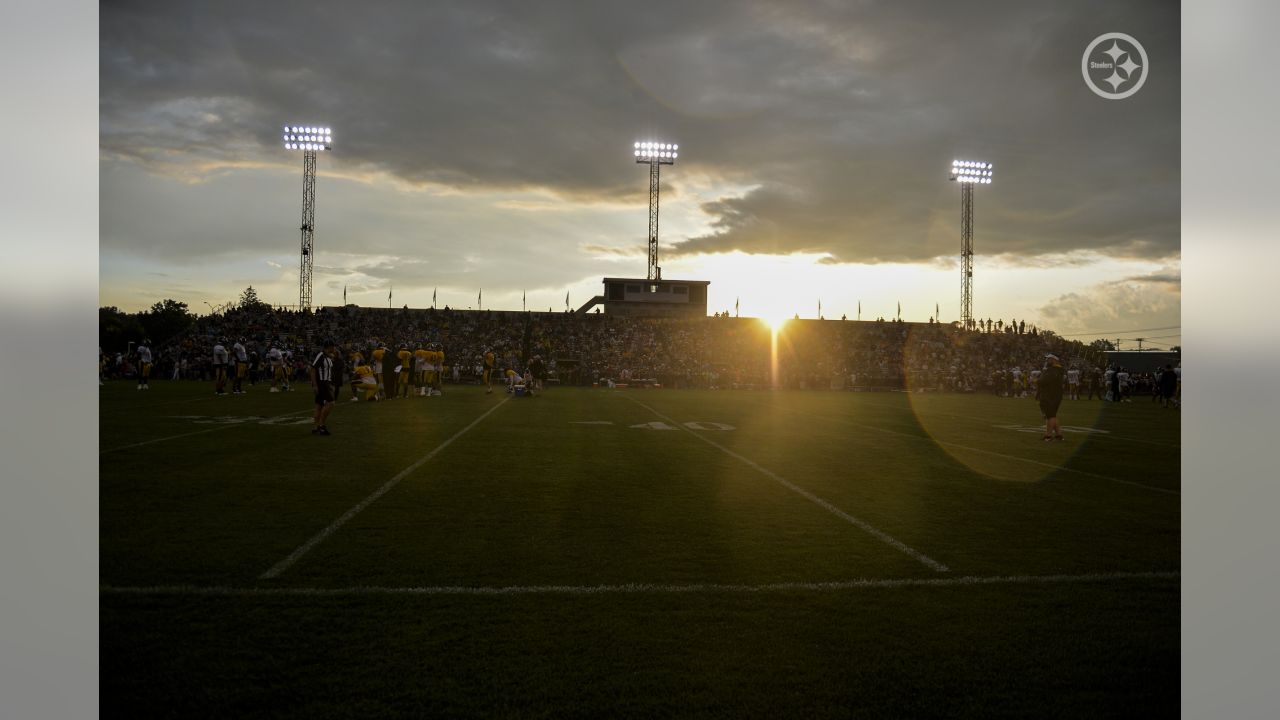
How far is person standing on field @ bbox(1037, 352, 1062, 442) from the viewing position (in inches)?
622

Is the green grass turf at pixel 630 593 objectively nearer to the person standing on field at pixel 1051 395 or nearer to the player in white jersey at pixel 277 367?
the person standing on field at pixel 1051 395

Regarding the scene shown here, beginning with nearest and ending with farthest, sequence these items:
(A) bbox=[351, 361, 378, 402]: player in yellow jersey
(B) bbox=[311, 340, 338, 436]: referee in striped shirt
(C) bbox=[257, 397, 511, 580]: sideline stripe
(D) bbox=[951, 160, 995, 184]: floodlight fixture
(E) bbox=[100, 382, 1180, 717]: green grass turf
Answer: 1. (E) bbox=[100, 382, 1180, 717]: green grass turf
2. (C) bbox=[257, 397, 511, 580]: sideline stripe
3. (B) bbox=[311, 340, 338, 436]: referee in striped shirt
4. (A) bbox=[351, 361, 378, 402]: player in yellow jersey
5. (D) bbox=[951, 160, 995, 184]: floodlight fixture

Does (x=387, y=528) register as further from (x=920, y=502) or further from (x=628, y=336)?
(x=628, y=336)

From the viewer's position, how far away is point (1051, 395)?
15898 mm

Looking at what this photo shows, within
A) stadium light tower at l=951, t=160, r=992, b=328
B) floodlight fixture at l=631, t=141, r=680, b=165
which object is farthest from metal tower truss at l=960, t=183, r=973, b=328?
floodlight fixture at l=631, t=141, r=680, b=165

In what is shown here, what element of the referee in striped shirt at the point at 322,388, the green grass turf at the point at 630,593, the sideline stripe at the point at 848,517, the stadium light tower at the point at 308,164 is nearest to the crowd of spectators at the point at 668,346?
the stadium light tower at the point at 308,164

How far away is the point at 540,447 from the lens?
1316 cm

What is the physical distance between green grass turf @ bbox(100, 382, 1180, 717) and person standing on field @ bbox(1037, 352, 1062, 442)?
426 cm

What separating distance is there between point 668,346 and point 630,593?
174 feet

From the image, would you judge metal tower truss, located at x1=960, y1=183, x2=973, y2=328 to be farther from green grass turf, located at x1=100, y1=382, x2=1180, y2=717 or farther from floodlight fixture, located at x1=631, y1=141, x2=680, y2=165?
green grass turf, located at x1=100, y1=382, x2=1180, y2=717

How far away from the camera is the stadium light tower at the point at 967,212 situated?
156 ft

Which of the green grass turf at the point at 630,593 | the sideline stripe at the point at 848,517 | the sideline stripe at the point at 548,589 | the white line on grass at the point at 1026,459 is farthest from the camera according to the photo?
the white line on grass at the point at 1026,459

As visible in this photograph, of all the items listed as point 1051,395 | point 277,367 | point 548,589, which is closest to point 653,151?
point 277,367

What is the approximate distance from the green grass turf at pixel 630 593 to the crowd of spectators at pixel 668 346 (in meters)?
36.6
